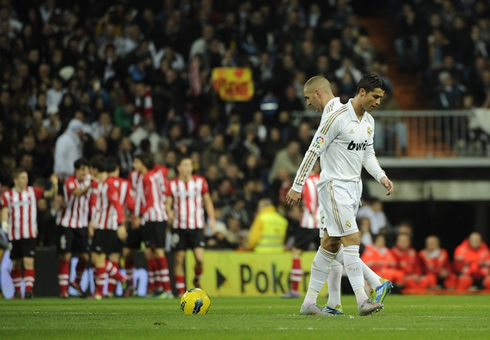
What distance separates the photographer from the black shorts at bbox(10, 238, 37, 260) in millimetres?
18594

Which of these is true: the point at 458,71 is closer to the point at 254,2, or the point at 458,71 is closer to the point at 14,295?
the point at 254,2

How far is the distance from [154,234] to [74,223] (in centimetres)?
137

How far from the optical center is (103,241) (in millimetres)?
18594

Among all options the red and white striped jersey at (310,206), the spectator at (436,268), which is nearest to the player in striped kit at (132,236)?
the red and white striped jersey at (310,206)

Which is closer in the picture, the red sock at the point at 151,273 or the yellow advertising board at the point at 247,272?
the red sock at the point at 151,273

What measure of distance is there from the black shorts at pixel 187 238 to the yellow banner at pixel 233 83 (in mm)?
6509

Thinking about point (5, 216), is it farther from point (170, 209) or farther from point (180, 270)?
point (180, 270)

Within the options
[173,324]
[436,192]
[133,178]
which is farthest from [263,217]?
[173,324]

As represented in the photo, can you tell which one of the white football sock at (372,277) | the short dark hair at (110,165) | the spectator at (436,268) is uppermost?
the short dark hair at (110,165)

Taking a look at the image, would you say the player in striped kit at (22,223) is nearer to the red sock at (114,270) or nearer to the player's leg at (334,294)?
the red sock at (114,270)

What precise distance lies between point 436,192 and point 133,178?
8.75m

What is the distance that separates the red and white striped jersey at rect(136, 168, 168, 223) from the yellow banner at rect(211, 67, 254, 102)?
6.05 m

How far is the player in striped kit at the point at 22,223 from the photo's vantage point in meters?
18.6

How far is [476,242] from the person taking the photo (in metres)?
22.2
